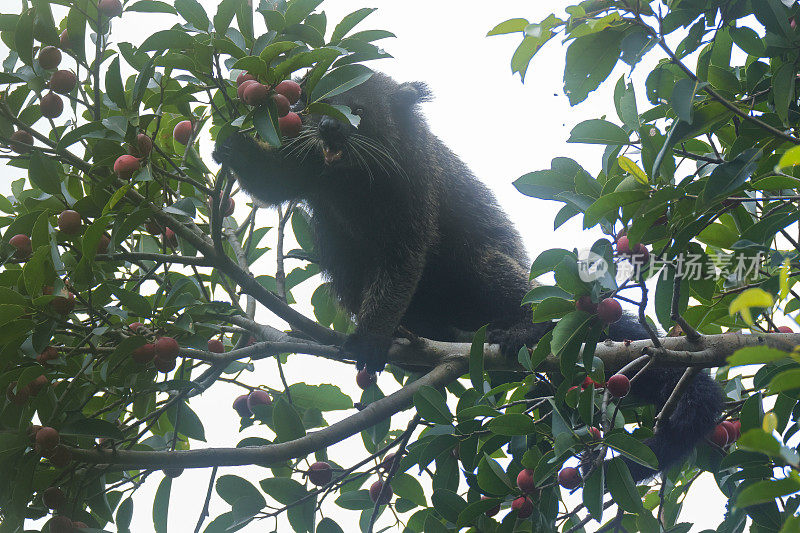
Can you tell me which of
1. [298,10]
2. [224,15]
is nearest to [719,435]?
[298,10]

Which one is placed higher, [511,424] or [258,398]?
[258,398]

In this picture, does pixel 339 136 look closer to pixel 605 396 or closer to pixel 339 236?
pixel 339 236

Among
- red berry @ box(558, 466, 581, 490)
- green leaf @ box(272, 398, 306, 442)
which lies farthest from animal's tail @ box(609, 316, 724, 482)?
green leaf @ box(272, 398, 306, 442)

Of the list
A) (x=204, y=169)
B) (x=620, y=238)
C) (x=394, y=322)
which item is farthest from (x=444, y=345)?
(x=204, y=169)

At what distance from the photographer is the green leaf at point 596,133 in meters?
2.27

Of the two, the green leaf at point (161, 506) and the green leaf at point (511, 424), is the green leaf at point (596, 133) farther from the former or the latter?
the green leaf at point (161, 506)

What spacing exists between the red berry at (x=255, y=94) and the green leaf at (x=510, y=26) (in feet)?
2.42

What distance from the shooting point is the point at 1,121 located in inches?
97.9

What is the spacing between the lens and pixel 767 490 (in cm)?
127

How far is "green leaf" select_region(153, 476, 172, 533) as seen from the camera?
9.23 feet

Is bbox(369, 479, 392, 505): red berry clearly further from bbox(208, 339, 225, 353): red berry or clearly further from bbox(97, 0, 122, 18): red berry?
bbox(97, 0, 122, 18): red berry

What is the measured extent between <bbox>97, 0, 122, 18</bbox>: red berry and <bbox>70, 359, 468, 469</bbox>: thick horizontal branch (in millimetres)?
1467

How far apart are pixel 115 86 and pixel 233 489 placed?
4.93 ft

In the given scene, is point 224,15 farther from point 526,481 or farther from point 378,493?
point 378,493
